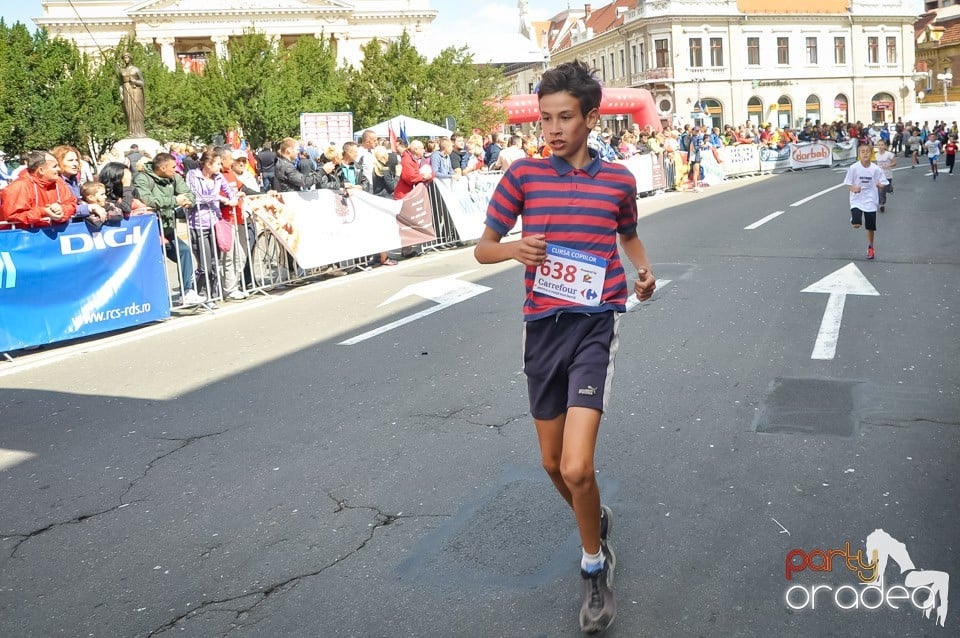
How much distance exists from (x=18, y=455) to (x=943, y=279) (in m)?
9.70

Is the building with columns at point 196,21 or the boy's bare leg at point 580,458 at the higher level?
the building with columns at point 196,21

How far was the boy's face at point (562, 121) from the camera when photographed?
3.77 meters

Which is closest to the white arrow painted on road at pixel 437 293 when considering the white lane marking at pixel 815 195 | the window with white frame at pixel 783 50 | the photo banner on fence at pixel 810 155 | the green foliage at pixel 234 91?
the white lane marking at pixel 815 195

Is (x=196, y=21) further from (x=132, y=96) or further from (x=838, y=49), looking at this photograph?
(x=838, y=49)

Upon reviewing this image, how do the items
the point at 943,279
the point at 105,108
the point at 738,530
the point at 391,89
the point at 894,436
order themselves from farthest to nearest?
1. the point at 391,89
2. the point at 105,108
3. the point at 943,279
4. the point at 894,436
5. the point at 738,530

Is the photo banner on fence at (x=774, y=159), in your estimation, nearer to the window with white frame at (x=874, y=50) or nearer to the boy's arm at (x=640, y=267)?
the boy's arm at (x=640, y=267)

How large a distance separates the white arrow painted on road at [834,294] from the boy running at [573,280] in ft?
14.9

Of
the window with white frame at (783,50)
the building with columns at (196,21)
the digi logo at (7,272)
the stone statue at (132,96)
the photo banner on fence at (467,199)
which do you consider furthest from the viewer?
the window with white frame at (783,50)

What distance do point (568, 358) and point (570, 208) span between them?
57 centimetres

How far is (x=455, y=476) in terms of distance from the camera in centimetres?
548

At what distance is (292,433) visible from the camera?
21.3 ft

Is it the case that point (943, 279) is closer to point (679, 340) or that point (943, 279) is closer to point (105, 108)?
point (679, 340)

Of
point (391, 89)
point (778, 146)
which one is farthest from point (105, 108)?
point (778, 146)

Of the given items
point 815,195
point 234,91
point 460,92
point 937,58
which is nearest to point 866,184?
point 815,195
